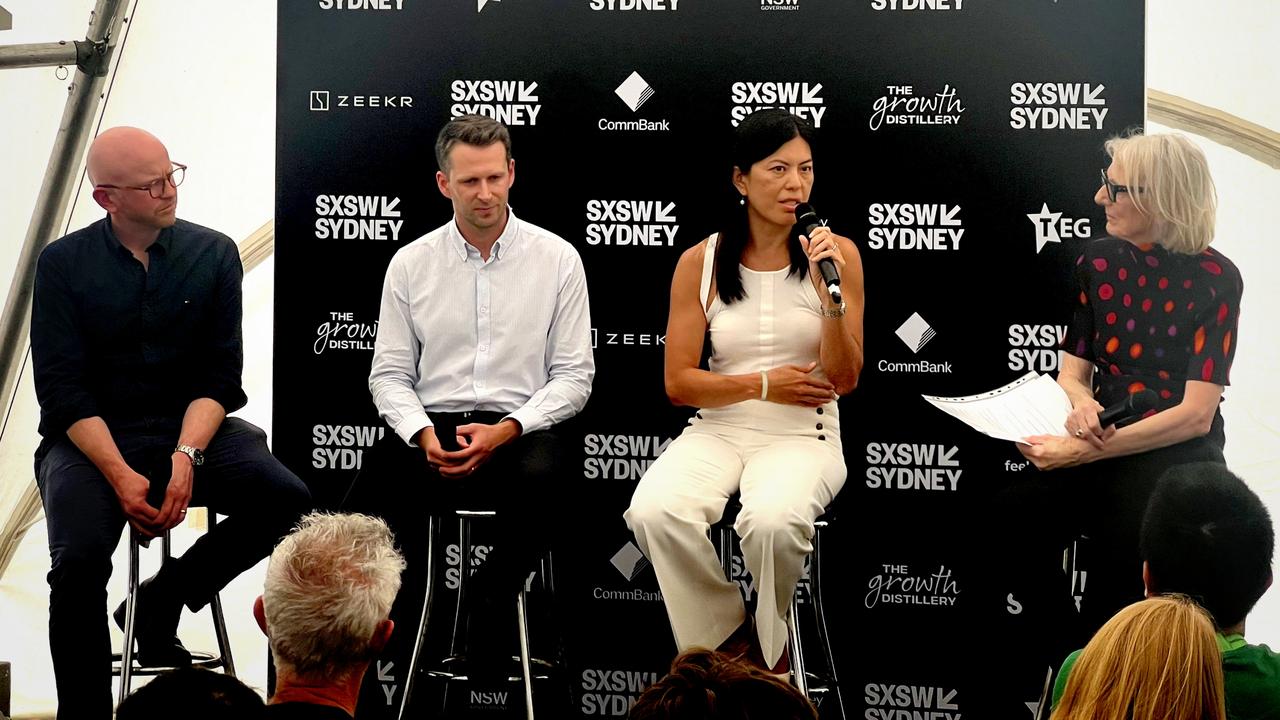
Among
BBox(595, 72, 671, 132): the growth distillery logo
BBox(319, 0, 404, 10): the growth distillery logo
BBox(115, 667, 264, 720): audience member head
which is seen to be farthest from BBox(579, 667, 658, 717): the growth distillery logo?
BBox(115, 667, 264, 720): audience member head

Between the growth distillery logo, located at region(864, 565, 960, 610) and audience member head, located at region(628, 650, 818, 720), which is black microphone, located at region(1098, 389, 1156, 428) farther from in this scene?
audience member head, located at region(628, 650, 818, 720)

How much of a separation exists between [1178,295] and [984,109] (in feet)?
2.97

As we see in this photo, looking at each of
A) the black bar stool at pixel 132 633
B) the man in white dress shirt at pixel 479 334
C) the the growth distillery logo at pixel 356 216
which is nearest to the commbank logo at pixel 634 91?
the man in white dress shirt at pixel 479 334

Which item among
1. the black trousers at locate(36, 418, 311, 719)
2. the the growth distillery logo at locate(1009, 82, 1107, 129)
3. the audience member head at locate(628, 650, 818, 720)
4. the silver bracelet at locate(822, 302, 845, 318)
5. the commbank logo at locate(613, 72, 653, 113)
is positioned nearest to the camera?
the audience member head at locate(628, 650, 818, 720)

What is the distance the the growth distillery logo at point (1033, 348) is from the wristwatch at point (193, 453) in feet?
8.21

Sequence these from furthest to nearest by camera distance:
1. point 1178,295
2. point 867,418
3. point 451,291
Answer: point 867,418 → point 451,291 → point 1178,295

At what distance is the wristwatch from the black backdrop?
2.85 ft

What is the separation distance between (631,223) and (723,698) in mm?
2907

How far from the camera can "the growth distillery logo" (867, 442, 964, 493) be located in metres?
4.21

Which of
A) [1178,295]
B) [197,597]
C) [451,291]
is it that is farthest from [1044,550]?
[197,597]

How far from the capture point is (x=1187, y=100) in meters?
4.11

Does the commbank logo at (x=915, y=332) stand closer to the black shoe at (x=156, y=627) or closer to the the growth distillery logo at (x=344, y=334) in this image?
the the growth distillery logo at (x=344, y=334)

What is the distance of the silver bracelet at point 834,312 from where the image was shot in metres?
3.49

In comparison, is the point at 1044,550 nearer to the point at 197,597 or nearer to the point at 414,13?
the point at 197,597
